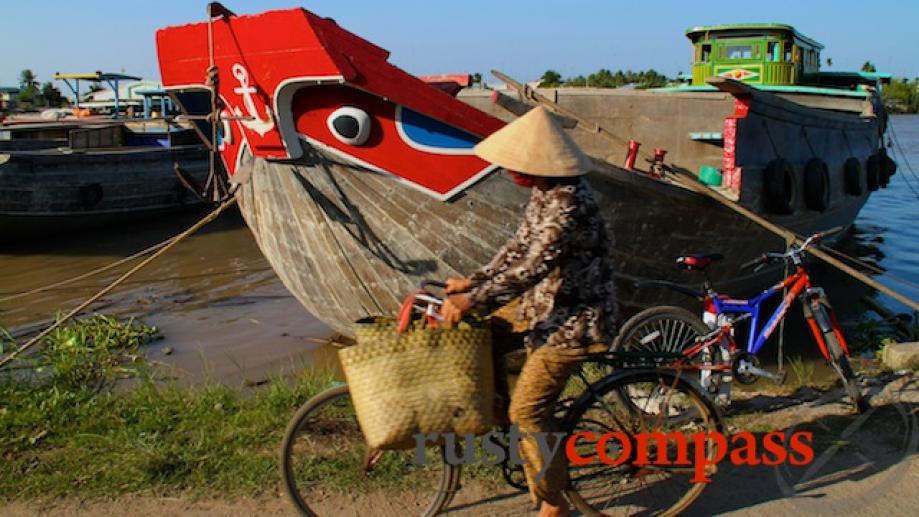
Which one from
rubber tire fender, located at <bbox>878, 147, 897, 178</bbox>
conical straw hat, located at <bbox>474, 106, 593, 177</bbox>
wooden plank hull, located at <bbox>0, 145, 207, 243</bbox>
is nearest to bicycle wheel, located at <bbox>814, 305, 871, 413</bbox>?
conical straw hat, located at <bbox>474, 106, 593, 177</bbox>

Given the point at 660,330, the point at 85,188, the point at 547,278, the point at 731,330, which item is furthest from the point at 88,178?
the point at 547,278

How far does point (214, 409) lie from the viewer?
4523 mm

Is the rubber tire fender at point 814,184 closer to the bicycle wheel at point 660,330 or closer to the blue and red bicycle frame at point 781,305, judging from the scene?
the blue and red bicycle frame at point 781,305

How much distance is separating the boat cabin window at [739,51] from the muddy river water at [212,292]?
134 inches

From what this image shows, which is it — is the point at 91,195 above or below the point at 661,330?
above

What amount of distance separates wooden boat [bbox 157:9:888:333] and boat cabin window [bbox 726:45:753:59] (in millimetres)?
5750

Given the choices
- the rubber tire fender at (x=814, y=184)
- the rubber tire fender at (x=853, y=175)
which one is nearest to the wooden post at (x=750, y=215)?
the rubber tire fender at (x=814, y=184)

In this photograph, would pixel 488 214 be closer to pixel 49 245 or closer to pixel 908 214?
pixel 49 245

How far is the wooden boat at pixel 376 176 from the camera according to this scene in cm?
471

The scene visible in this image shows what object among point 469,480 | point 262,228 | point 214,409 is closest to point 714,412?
point 469,480

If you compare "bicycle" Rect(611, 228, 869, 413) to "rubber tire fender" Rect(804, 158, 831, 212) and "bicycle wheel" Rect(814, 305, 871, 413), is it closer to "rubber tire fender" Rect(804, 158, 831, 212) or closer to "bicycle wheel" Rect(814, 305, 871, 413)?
"bicycle wheel" Rect(814, 305, 871, 413)

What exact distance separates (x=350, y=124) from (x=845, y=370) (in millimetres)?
3172

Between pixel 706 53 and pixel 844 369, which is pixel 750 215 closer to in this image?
pixel 844 369

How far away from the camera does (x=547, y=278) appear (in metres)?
3.05
